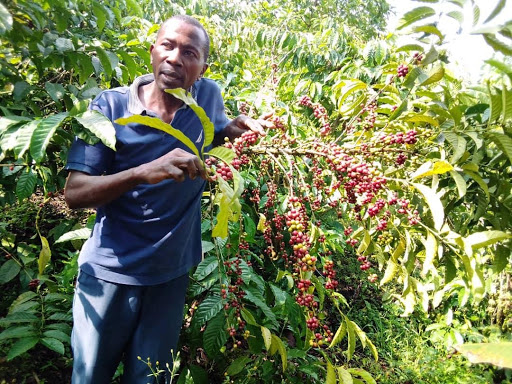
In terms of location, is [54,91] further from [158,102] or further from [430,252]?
[430,252]

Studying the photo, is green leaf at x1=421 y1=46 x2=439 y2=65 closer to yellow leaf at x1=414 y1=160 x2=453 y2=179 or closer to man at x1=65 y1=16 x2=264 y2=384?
yellow leaf at x1=414 y1=160 x2=453 y2=179

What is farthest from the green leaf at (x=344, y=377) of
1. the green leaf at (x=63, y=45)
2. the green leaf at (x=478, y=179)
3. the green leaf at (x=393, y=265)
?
the green leaf at (x=63, y=45)

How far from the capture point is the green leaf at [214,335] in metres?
1.62

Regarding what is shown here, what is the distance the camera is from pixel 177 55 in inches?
51.9

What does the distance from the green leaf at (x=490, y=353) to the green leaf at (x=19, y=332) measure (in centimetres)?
163

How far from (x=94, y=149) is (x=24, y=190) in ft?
1.98

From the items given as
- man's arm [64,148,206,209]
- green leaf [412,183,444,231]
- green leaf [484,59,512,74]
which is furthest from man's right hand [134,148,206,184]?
green leaf [484,59,512,74]

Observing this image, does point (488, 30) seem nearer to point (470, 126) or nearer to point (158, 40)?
point (470, 126)

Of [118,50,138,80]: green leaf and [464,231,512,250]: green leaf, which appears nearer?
[464,231,512,250]: green leaf

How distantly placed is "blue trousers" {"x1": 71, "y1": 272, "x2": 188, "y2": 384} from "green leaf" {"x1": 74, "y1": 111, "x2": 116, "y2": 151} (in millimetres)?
576

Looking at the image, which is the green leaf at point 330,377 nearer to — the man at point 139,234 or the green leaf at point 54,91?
the man at point 139,234

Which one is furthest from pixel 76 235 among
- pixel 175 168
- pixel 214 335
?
pixel 175 168

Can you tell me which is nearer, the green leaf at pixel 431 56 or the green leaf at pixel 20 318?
the green leaf at pixel 431 56

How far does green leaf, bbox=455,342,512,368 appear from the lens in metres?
0.44
